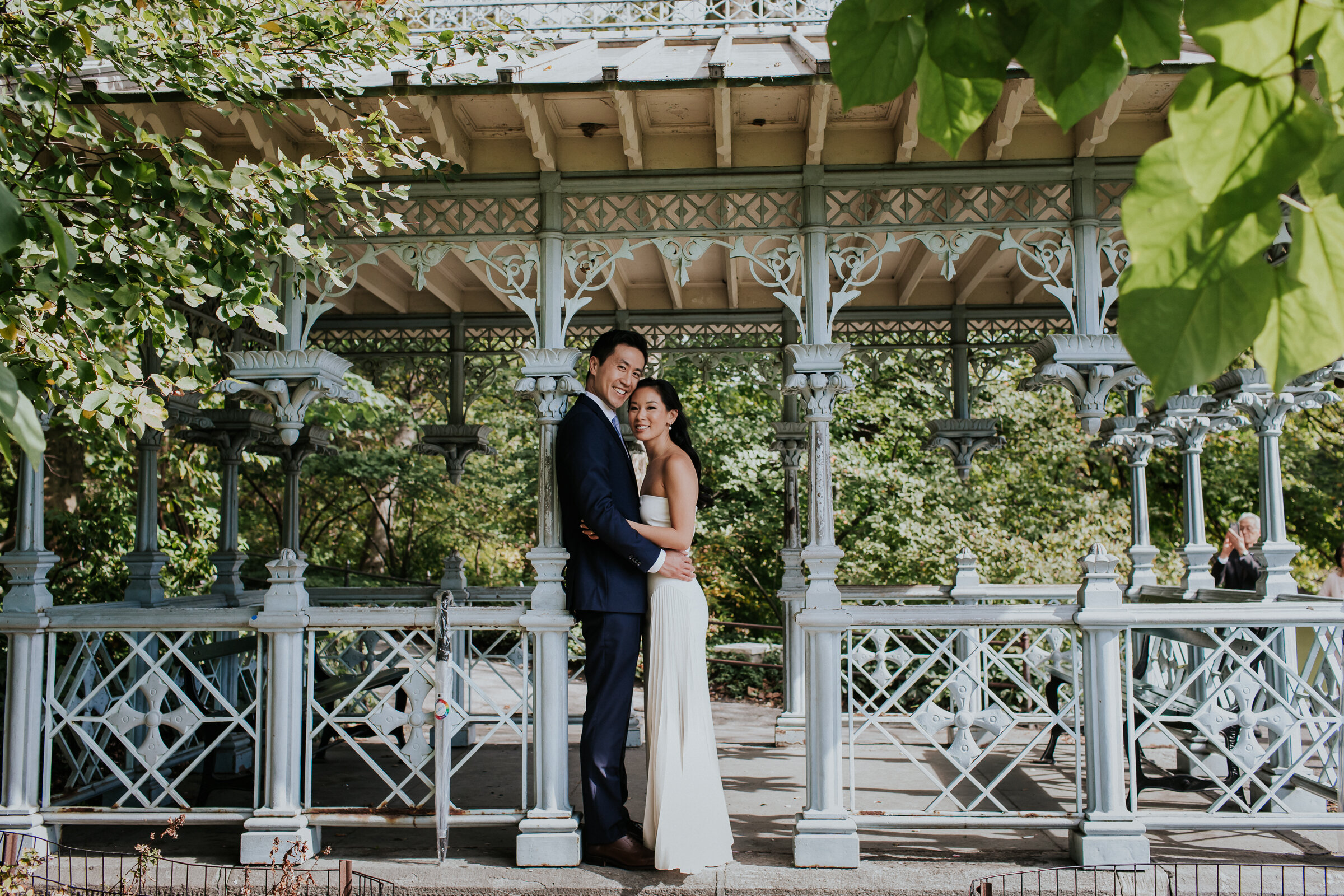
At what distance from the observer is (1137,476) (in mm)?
9359

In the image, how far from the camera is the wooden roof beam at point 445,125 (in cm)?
490

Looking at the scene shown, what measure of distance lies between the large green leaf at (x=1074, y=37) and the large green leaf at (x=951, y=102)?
0.11 meters

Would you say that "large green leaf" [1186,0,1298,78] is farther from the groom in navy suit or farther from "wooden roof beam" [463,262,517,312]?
"wooden roof beam" [463,262,517,312]

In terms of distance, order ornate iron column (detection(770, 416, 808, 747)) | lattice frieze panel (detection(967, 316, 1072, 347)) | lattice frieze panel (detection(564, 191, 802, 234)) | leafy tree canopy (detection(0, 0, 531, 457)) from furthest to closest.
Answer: lattice frieze panel (detection(967, 316, 1072, 347)) → ornate iron column (detection(770, 416, 808, 747)) → lattice frieze panel (detection(564, 191, 802, 234)) → leafy tree canopy (detection(0, 0, 531, 457))

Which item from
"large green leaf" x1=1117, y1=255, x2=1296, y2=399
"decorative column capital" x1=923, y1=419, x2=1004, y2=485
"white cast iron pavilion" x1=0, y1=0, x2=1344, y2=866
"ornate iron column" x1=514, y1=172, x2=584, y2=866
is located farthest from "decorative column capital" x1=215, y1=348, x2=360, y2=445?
"decorative column capital" x1=923, y1=419, x2=1004, y2=485

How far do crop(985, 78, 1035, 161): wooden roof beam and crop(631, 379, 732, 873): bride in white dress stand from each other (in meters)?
2.25

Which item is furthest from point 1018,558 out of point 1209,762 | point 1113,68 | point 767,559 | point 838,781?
point 1113,68

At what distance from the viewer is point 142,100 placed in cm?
478

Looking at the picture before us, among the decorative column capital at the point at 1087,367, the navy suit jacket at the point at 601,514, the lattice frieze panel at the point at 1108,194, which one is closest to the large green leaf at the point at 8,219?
the navy suit jacket at the point at 601,514

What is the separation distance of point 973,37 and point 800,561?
5000 millimetres

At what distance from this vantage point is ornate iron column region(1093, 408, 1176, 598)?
8.90 meters

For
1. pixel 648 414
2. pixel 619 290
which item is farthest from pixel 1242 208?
pixel 619 290

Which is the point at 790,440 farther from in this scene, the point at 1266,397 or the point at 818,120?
the point at 818,120

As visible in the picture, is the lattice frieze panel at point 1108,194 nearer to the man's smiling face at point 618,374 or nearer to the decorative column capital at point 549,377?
the man's smiling face at point 618,374
